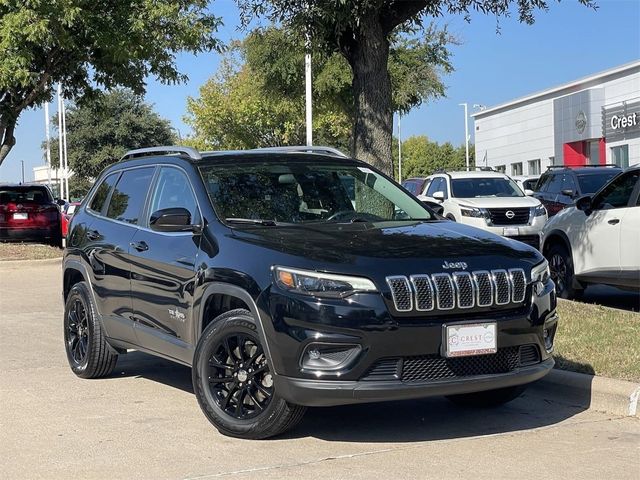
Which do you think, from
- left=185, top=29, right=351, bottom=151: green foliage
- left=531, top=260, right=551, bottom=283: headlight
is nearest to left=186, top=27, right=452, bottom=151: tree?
left=185, top=29, right=351, bottom=151: green foliage

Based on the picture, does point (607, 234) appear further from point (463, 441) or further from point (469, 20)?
point (463, 441)

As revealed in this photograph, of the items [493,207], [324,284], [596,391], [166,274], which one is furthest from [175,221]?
[493,207]

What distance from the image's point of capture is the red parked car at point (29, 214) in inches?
866

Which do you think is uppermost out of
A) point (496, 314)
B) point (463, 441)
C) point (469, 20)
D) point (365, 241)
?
point (469, 20)

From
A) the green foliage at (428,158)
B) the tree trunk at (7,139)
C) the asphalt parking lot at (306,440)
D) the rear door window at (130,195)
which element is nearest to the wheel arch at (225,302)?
the asphalt parking lot at (306,440)

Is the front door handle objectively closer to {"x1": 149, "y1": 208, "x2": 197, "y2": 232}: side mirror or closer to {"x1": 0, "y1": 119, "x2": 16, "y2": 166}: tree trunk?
{"x1": 149, "y1": 208, "x2": 197, "y2": 232}: side mirror

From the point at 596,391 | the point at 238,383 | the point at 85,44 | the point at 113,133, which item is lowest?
the point at 596,391

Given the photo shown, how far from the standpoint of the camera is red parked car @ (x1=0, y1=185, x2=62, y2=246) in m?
22.0

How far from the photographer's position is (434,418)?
6.37 metres

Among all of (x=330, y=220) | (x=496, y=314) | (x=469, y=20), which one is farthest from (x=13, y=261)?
(x=496, y=314)

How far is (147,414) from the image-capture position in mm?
6547

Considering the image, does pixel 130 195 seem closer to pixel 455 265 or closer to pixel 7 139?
pixel 455 265

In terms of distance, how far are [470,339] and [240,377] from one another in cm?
141

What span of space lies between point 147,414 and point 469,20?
24.6 ft
